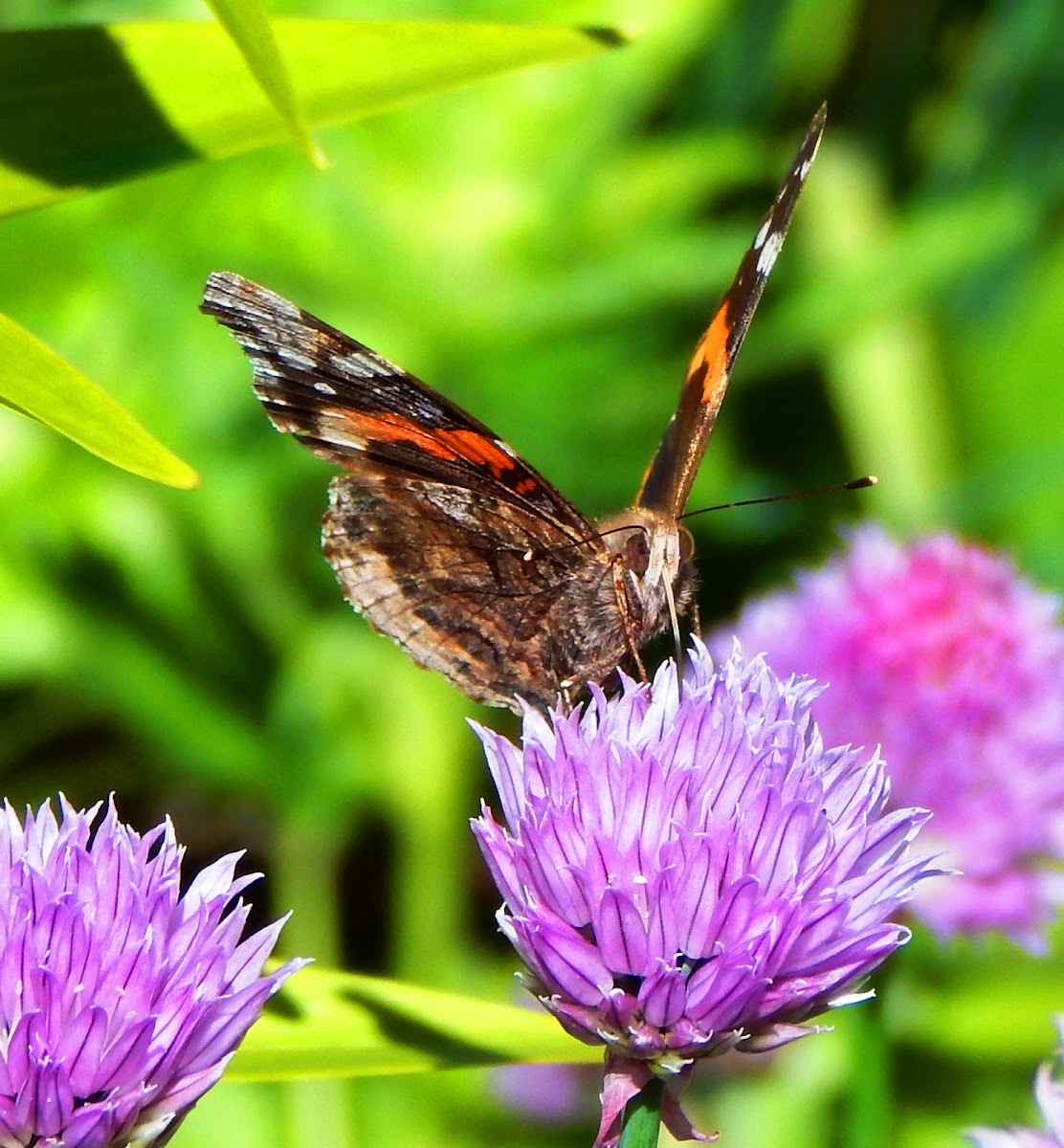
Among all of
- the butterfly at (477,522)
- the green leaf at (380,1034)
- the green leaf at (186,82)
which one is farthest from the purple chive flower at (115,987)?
the butterfly at (477,522)

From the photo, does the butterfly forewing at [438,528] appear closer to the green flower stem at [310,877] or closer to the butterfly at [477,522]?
the butterfly at [477,522]

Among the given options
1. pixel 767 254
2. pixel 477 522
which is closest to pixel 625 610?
pixel 477 522

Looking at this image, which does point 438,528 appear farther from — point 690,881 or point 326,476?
point 326,476

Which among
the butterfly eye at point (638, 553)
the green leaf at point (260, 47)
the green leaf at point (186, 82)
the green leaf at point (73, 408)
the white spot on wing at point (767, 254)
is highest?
the white spot on wing at point (767, 254)

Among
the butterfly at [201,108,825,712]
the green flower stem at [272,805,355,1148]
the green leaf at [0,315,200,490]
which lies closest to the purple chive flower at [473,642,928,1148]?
the green leaf at [0,315,200,490]

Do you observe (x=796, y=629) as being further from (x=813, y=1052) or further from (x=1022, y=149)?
(x=1022, y=149)

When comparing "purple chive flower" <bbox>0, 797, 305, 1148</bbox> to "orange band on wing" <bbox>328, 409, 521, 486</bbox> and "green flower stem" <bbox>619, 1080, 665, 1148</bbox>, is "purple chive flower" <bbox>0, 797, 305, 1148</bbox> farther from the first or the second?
"orange band on wing" <bbox>328, 409, 521, 486</bbox>

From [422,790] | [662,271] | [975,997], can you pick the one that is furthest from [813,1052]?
[662,271]
